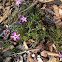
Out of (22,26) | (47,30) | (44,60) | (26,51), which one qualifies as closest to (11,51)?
(26,51)

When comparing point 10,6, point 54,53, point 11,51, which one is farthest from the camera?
point 10,6

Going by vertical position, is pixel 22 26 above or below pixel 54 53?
above

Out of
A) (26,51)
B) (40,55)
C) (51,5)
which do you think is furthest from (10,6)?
(40,55)

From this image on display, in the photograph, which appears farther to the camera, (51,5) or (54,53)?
(51,5)

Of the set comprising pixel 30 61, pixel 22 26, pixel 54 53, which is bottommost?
pixel 30 61

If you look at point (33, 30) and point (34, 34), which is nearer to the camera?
point (34, 34)

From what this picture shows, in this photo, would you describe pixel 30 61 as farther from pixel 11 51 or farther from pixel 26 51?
pixel 11 51

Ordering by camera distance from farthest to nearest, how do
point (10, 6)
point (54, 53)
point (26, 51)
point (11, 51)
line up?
point (10, 6) < point (11, 51) < point (26, 51) < point (54, 53)
